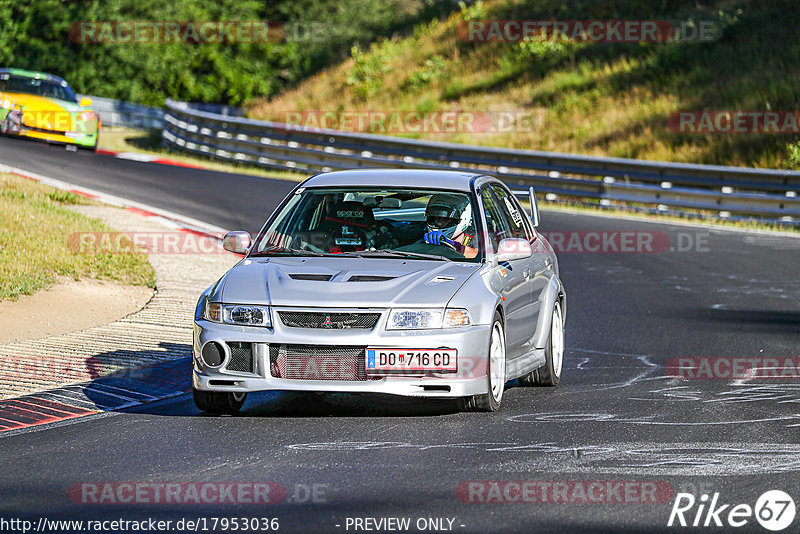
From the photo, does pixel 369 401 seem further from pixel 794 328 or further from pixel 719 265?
pixel 719 265

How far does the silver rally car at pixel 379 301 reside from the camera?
752 centimetres

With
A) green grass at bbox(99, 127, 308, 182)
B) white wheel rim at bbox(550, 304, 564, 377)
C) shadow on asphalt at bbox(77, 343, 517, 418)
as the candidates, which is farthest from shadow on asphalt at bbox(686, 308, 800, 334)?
green grass at bbox(99, 127, 308, 182)

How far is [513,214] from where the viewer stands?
9.65 m

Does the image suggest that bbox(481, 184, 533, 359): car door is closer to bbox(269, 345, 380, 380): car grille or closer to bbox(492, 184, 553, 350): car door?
bbox(492, 184, 553, 350): car door

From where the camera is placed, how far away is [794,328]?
12039 millimetres

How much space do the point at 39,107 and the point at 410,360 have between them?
2075cm

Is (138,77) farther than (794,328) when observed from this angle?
Yes

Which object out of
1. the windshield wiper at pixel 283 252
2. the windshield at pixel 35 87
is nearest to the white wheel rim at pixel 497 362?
the windshield wiper at pixel 283 252

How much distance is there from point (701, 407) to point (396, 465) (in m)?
2.74

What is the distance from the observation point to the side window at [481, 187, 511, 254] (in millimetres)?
8859

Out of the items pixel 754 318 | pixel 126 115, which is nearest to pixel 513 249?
pixel 754 318

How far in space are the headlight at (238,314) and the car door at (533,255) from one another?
221 cm

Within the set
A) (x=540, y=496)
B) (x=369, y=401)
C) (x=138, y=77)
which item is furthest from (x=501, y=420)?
(x=138, y=77)

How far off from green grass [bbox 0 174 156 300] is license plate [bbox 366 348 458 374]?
570 centimetres
